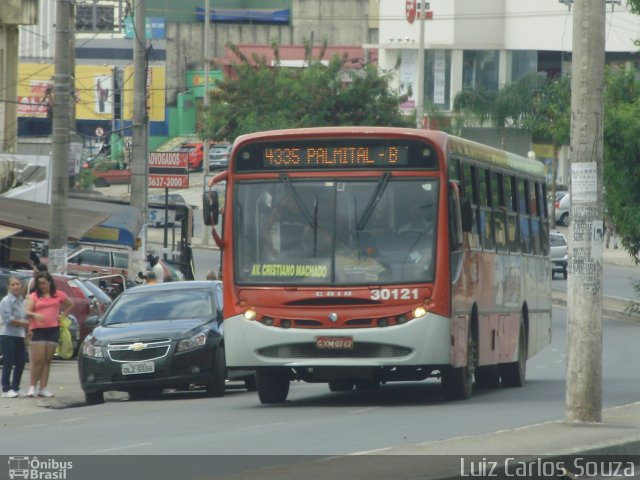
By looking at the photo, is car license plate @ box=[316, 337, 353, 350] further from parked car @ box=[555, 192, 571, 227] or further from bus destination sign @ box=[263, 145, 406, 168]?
parked car @ box=[555, 192, 571, 227]

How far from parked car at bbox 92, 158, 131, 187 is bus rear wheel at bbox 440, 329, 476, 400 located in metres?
59.3

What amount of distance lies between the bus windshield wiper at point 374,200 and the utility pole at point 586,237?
3503 millimetres

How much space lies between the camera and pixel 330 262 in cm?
1659

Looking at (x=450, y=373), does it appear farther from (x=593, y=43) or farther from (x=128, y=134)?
(x=128, y=134)

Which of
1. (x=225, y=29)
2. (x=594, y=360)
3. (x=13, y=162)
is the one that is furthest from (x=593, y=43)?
(x=225, y=29)

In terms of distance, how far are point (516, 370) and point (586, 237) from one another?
8028mm

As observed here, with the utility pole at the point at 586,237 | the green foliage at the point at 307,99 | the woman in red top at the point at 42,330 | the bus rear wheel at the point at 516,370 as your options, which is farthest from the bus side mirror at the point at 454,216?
the green foliage at the point at 307,99

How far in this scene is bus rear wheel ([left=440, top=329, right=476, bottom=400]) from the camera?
1755 cm

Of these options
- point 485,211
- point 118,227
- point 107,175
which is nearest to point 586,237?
point 485,211

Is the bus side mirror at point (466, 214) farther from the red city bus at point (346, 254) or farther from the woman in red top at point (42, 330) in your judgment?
the woman in red top at point (42, 330)

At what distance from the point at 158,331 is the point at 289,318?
3.26 m

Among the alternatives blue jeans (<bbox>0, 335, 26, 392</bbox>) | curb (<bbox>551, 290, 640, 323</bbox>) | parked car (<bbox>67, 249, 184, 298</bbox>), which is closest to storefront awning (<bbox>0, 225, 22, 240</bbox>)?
parked car (<bbox>67, 249, 184, 298</bbox>)

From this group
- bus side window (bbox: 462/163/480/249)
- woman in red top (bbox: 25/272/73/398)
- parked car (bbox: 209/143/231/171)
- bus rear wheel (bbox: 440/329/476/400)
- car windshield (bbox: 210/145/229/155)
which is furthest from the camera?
car windshield (bbox: 210/145/229/155)

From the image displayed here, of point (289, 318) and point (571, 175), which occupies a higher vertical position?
point (571, 175)
